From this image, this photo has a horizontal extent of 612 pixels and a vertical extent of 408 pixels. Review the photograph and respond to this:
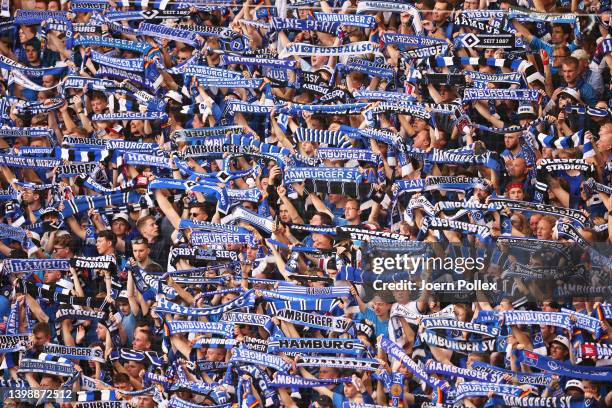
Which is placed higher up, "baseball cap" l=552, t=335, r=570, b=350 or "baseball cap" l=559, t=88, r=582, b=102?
"baseball cap" l=559, t=88, r=582, b=102

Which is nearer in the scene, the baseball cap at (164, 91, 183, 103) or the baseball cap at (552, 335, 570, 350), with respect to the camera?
the baseball cap at (552, 335, 570, 350)

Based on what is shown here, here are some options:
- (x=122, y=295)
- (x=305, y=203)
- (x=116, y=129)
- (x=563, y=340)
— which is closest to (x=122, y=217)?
(x=122, y=295)

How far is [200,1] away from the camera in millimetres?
5723

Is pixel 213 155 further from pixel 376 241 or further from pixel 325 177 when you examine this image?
pixel 376 241

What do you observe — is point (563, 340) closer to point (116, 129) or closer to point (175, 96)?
point (175, 96)

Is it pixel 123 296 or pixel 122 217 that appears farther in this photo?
pixel 122 217

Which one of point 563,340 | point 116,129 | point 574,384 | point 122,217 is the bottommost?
point 574,384

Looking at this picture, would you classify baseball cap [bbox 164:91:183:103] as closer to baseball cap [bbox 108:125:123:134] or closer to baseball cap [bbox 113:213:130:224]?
baseball cap [bbox 108:125:123:134]

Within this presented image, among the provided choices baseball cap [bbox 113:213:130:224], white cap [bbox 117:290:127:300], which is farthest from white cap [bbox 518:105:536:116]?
white cap [bbox 117:290:127:300]

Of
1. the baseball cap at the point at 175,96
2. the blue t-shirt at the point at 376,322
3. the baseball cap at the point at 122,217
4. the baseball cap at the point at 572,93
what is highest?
the baseball cap at the point at 175,96

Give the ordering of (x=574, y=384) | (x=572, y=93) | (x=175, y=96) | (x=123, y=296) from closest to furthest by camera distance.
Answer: (x=574, y=384) < (x=123, y=296) < (x=572, y=93) < (x=175, y=96)

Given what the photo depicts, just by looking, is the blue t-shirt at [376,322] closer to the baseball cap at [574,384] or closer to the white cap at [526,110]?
the baseball cap at [574,384]

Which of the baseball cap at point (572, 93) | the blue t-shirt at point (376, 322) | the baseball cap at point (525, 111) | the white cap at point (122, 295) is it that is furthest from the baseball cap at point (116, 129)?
the baseball cap at point (572, 93)

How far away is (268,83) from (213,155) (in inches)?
21.8
